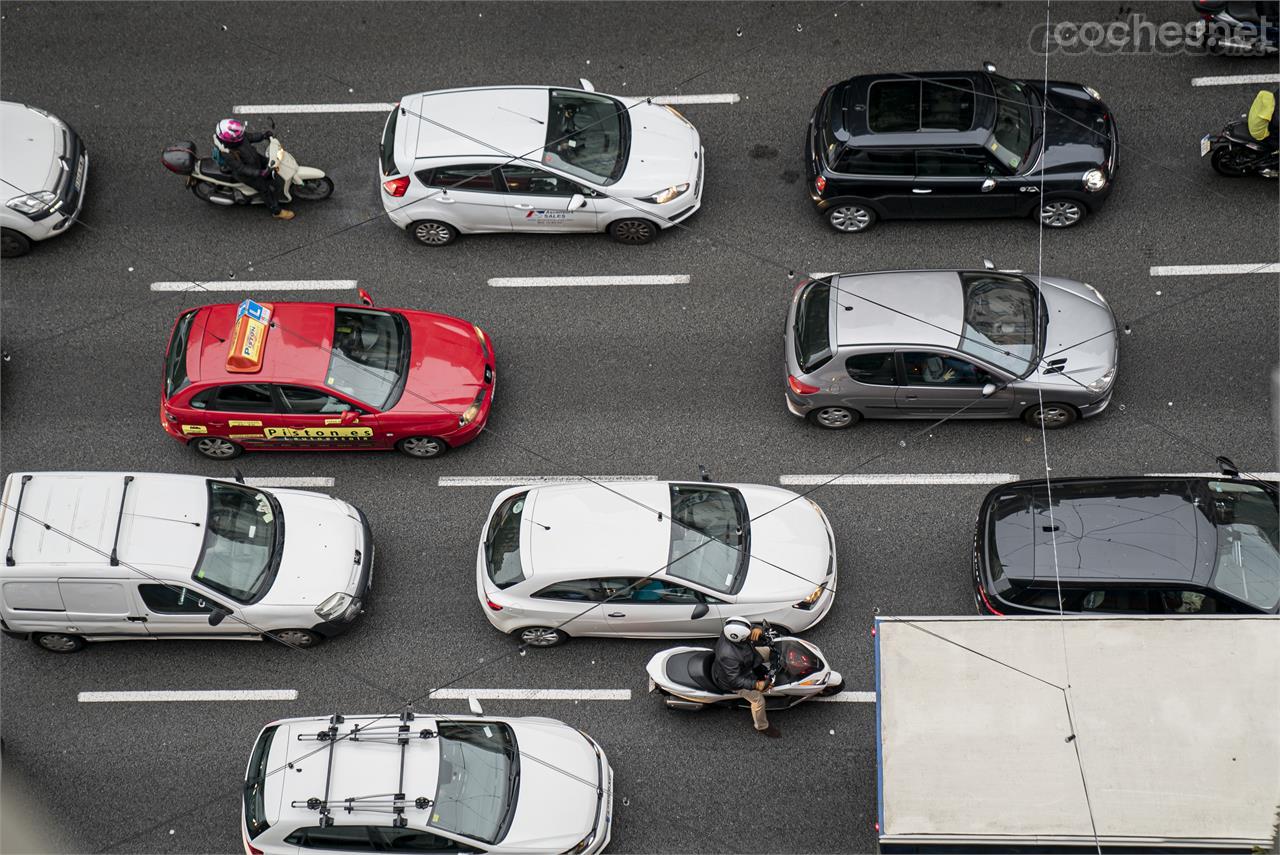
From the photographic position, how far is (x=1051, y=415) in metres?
13.0

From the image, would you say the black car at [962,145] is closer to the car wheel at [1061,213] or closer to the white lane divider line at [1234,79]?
the car wheel at [1061,213]

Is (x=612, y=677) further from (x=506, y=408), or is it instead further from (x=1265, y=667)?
(x=1265, y=667)

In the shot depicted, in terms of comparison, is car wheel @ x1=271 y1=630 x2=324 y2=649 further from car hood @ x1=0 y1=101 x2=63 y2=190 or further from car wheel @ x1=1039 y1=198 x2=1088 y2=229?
car wheel @ x1=1039 y1=198 x2=1088 y2=229

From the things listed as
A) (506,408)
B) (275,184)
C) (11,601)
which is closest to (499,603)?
(506,408)

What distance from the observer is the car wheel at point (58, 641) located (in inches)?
477

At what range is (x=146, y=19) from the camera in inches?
643

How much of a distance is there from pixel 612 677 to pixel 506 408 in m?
3.61

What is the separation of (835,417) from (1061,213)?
4.11 metres

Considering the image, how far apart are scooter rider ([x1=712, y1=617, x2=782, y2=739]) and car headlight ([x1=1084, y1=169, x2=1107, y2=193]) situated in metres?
7.12

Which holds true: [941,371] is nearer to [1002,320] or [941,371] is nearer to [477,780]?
[1002,320]


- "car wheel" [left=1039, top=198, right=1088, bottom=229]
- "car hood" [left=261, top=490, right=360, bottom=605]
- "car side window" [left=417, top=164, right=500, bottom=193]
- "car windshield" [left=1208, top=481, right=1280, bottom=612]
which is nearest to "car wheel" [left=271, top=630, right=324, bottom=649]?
"car hood" [left=261, top=490, right=360, bottom=605]

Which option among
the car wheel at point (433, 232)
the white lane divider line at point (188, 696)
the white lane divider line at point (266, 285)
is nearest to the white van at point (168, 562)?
the white lane divider line at point (188, 696)

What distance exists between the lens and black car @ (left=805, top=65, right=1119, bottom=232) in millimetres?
13594

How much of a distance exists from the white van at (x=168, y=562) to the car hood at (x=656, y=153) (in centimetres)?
552
